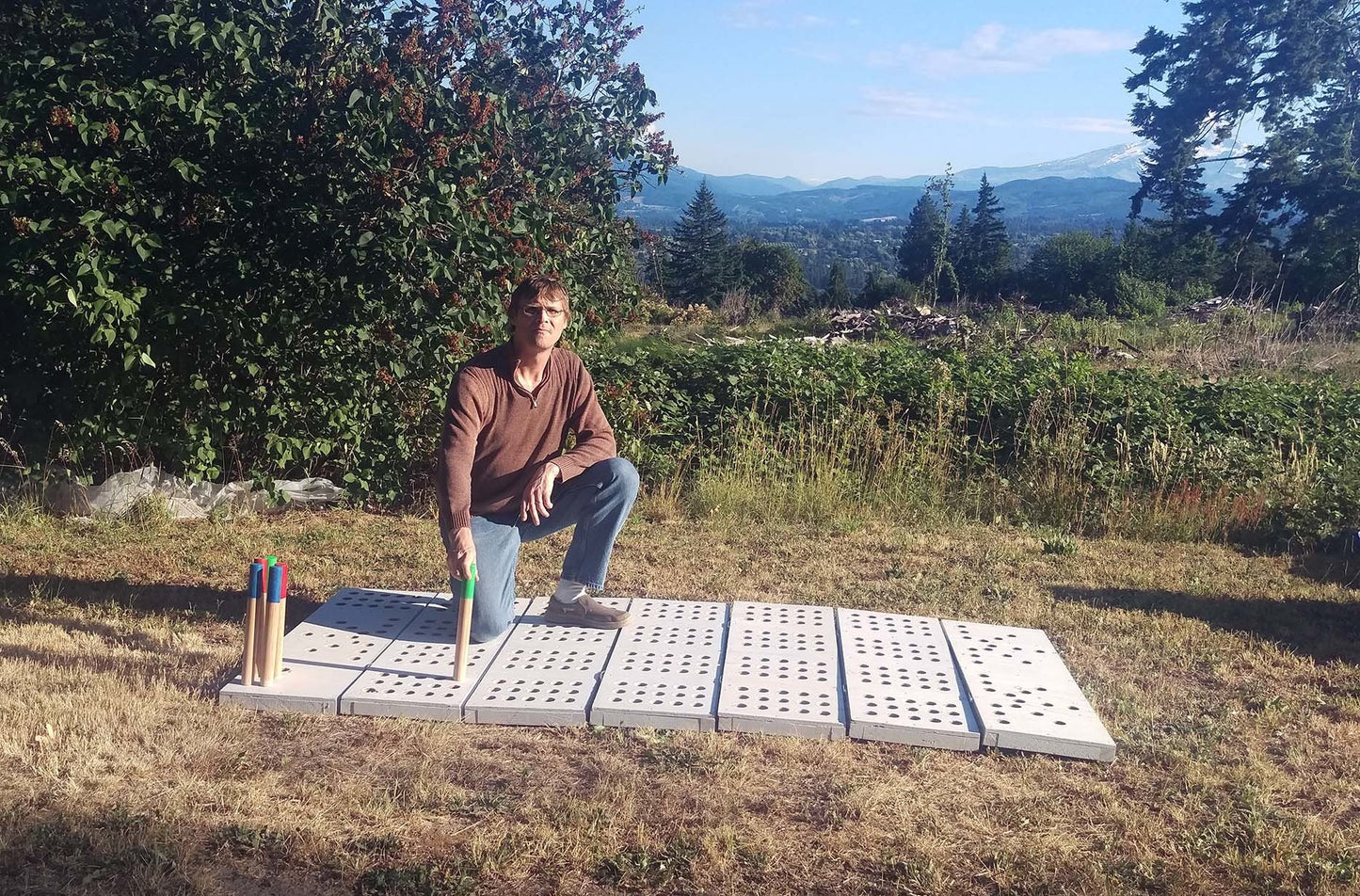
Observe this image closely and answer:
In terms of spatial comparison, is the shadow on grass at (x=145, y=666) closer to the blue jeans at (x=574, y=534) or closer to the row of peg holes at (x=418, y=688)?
the row of peg holes at (x=418, y=688)

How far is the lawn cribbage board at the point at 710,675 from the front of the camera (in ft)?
12.5

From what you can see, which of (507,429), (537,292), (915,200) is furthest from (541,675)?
(915,200)

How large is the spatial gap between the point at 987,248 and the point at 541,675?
34159 millimetres

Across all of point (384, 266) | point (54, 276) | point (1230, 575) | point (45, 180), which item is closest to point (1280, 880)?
point (1230, 575)

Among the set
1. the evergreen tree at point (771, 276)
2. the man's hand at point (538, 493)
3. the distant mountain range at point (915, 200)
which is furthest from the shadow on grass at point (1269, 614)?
the distant mountain range at point (915, 200)

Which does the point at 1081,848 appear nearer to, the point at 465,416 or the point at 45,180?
the point at 465,416

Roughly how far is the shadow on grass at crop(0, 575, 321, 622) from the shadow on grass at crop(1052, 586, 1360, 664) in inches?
156

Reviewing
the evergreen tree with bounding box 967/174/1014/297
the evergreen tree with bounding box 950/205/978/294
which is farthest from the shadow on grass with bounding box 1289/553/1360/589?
the evergreen tree with bounding box 950/205/978/294

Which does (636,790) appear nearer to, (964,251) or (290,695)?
(290,695)

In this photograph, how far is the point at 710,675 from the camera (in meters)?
4.20

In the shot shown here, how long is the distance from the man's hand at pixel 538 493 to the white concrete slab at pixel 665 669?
63 cm

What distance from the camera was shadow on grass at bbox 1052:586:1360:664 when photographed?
5.14 metres

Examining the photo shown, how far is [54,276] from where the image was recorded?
5562mm

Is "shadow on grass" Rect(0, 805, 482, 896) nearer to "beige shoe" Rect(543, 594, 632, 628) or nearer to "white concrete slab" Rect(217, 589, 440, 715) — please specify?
"white concrete slab" Rect(217, 589, 440, 715)
